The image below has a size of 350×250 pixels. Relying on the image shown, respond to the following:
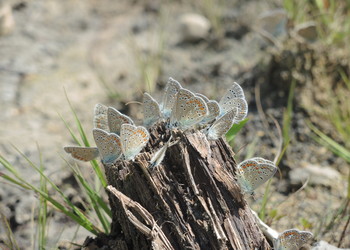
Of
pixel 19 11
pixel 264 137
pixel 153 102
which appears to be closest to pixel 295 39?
pixel 264 137

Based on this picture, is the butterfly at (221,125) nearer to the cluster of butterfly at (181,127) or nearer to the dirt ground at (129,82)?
the cluster of butterfly at (181,127)

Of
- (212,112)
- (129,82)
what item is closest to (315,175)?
(212,112)

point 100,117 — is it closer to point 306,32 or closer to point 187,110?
point 187,110

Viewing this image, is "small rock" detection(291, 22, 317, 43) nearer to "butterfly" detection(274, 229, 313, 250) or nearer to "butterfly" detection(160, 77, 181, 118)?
"butterfly" detection(160, 77, 181, 118)

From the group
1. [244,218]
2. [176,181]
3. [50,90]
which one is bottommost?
[50,90]

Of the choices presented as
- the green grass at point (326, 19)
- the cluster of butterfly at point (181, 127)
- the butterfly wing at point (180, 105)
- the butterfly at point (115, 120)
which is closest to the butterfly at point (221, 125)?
the cluster of butterfly at point (181, 127)

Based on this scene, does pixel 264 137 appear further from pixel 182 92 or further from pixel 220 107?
pixel 182 92

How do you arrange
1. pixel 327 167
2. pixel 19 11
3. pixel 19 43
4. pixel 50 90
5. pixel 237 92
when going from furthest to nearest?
pixel 19 11 < pixel 19 43 < pixel 50 90 < pixel 327 167 < pixel 237 92
